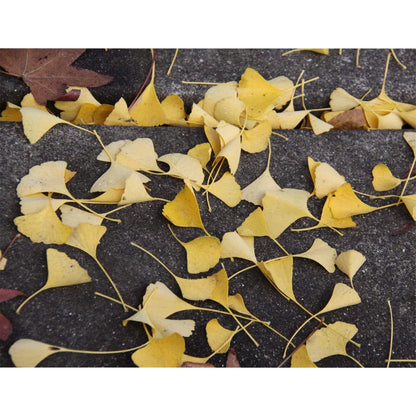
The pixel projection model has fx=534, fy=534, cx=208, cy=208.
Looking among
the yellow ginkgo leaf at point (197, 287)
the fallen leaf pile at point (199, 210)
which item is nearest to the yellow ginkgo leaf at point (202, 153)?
the fallen leaf pile at point (199, 210)

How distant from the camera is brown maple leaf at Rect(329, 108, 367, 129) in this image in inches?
38.8

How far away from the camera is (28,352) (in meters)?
0.73

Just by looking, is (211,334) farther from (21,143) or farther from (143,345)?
(21,143)

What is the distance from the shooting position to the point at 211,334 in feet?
2.53

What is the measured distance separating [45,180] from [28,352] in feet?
0.87

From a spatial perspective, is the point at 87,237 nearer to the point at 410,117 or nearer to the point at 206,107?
the point at 206,107

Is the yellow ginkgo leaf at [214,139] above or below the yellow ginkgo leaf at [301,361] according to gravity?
above

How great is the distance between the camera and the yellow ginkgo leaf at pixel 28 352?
0.73m

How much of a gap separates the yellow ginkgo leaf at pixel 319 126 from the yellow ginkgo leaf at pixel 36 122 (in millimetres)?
437

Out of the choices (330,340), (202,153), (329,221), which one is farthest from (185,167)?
(330,340)

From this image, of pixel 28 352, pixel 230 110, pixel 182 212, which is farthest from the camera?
pixel 230 110

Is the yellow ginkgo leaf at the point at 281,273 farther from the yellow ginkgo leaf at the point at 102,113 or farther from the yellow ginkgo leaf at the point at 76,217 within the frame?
the yellow ginkgo leaf at the point at 102,113

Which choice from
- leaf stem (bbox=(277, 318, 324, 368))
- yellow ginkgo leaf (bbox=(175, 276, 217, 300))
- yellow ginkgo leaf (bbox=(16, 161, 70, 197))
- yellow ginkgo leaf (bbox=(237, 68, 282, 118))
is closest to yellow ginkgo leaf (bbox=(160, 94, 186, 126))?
yellow ginkgo leaf (bbox=(237, 68, 282, 118))

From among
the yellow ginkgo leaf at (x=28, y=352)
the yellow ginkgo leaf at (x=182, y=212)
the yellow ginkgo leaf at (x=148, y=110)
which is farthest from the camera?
the yellow ginkgo leaf at (x=148, y=110)
